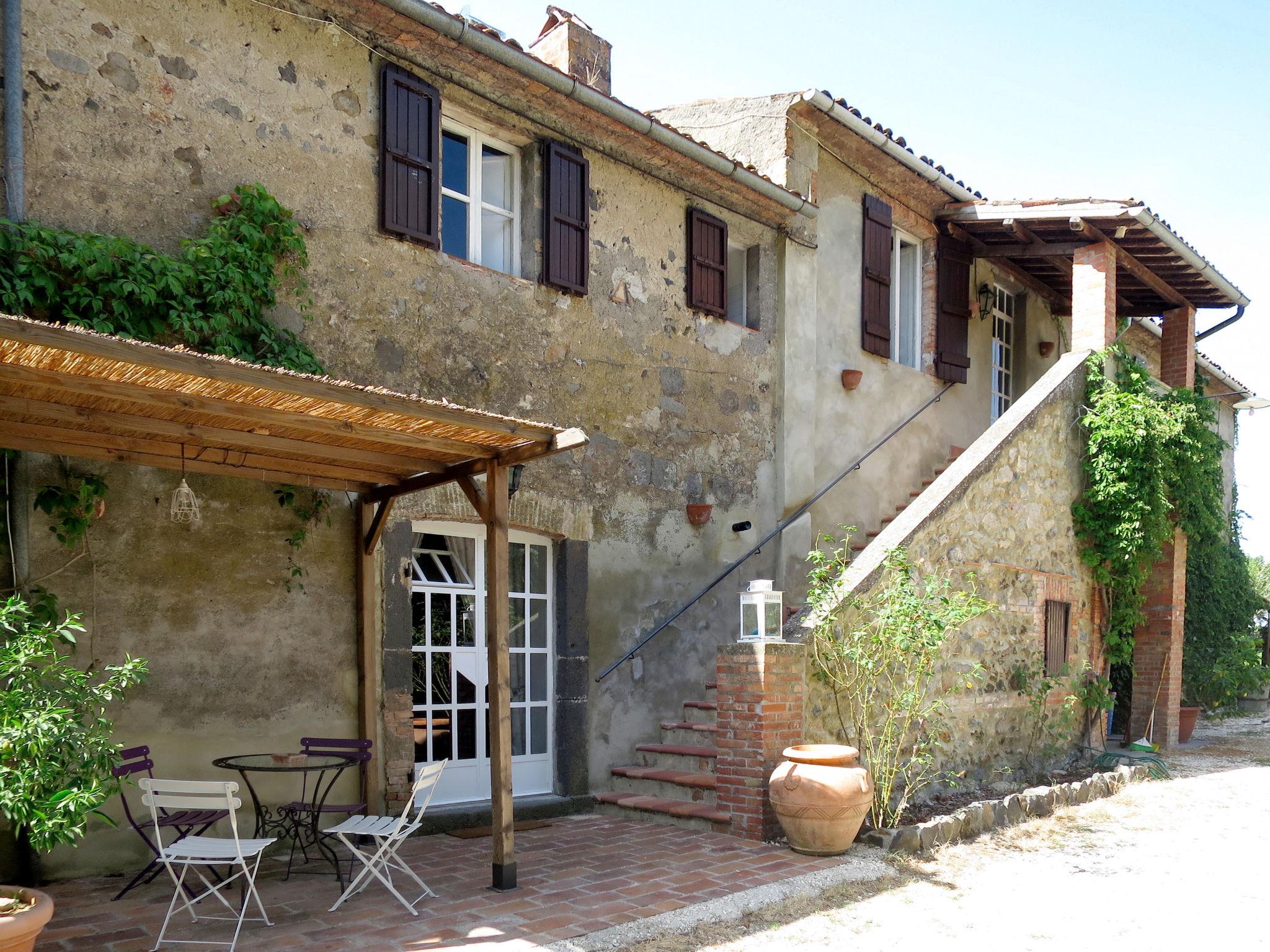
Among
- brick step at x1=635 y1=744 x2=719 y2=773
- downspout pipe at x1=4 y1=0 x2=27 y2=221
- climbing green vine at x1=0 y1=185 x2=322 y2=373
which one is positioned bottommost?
brick step at x1=635 y1=744 x2=719 y2=773

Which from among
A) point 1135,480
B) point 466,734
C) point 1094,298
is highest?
point 1094,298

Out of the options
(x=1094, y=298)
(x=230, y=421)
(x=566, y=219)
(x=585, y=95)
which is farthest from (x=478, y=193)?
(x=1094, y=298)

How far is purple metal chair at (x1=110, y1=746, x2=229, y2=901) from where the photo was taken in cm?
486

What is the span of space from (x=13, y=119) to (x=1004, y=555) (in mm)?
7192

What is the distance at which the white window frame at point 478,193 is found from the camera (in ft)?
24.1

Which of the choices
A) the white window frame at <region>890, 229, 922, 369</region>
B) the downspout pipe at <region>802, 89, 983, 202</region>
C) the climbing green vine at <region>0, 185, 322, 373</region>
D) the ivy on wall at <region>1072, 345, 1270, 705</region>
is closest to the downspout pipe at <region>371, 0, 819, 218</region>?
the downspout pipe at <region>802, 89, 983, 202</region>

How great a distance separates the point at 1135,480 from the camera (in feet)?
31.5

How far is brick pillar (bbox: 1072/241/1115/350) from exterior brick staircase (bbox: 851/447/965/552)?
1680mm

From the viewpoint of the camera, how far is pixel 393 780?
6.45 m

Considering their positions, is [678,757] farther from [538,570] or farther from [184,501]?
[184,501]

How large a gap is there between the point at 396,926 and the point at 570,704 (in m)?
3.11

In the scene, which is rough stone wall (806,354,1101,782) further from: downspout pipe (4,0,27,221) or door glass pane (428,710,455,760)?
downspout pipe (4,0,27,221)

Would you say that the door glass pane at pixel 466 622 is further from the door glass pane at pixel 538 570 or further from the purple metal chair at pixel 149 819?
the purple metal chair at pixel 149 819

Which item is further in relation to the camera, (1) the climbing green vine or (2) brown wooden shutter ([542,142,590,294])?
(2) brown wooden shutter ([542,142,590,294])
